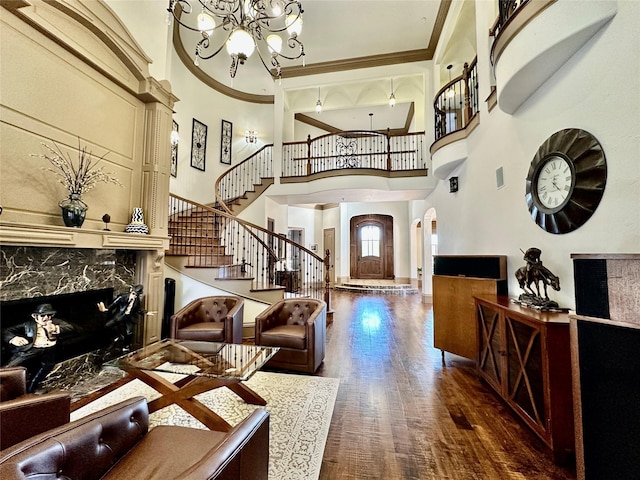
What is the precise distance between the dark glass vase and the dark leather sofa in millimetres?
2225

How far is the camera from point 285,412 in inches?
89.9

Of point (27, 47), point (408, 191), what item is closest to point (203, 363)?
point (27, 47)

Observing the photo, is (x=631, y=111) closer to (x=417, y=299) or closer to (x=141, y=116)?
(x=141, y=116)

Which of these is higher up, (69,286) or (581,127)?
(581,127)

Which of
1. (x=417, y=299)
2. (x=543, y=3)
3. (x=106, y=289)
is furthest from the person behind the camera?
(x=417, y=299)

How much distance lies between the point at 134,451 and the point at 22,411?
711mm

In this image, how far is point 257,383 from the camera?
2.79 meters

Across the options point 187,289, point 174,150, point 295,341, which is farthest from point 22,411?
point 174,150

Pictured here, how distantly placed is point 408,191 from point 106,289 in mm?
5925

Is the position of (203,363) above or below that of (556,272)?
below

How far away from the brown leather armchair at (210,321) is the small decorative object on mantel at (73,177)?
147 cm

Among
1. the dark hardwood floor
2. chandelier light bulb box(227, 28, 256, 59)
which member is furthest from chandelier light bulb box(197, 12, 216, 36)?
the dark hardwood floor

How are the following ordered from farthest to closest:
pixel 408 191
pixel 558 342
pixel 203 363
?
1. pixel 408 191
2. pixel 203 363
3. pixel 558 342

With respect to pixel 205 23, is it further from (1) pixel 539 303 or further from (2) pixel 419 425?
(2) pixel 419 425
